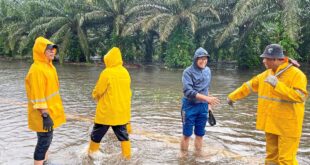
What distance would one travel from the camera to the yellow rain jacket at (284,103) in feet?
13.6

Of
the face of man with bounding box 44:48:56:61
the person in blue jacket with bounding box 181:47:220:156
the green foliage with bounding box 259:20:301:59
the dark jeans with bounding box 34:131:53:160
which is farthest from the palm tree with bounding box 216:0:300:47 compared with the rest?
the dark jeans with bounding box 34:131:53:160

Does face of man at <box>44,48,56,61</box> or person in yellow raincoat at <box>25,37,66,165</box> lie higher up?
face of man at <box>44,48,56,61</box>

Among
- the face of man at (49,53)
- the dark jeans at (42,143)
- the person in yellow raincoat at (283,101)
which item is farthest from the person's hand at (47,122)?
the person in yellow raincoat at (283,101)

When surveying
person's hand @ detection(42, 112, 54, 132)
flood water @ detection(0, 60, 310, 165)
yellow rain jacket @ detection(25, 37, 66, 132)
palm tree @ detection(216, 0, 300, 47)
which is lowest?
flood water @ detection(0, 60, 310, 165)

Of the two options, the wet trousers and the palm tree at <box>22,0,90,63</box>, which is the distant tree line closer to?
the palm tree at <box>22,0,90,63</box>

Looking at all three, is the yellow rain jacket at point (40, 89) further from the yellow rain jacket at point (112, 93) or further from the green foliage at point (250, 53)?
the green foliage at point (250, 53)

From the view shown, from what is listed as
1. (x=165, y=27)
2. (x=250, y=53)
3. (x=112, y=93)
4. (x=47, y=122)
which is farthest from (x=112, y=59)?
(x=250, y=53)

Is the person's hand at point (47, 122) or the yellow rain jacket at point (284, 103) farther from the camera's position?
the person's hand at point (47, 122)

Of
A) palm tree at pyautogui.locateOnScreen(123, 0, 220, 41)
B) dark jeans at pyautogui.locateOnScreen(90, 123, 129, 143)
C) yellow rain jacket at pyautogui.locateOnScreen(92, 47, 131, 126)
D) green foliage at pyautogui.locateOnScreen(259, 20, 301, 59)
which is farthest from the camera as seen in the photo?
palm tree at pyautogui.locateOnScreen(123, 0, 220, 41)

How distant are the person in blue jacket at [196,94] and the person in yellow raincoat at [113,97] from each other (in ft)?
2.80

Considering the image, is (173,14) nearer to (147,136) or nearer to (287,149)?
(147,136)

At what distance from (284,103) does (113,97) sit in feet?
7.34

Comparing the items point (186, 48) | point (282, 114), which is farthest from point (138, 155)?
point (186, 48)

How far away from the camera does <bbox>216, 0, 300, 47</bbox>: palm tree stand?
15.8 metres
